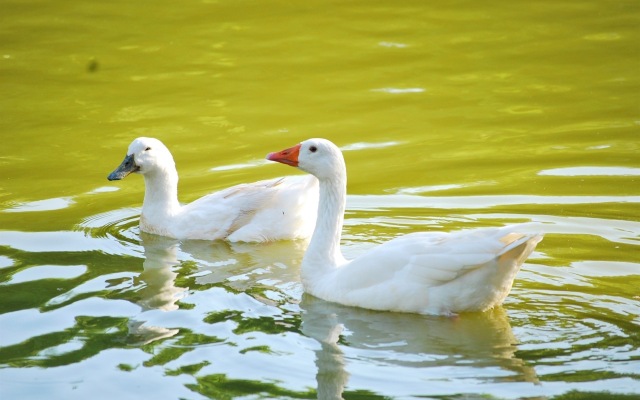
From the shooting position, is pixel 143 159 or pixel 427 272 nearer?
pixel 427 272

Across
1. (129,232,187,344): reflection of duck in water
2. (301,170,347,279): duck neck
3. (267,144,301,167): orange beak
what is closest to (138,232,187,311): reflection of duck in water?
(129,232,187,344): reflection of duck in water

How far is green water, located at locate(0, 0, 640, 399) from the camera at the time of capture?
768cm

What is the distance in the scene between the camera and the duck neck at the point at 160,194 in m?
11.3

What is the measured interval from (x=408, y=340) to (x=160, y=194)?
166 inches

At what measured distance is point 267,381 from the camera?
291 inches

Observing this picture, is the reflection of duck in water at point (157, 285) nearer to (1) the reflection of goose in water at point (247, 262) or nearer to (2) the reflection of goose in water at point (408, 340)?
(1) the reflection of goose in water at point (247, 262)

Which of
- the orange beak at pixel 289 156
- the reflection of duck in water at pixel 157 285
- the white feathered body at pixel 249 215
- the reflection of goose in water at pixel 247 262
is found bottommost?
the reflection of duck in water at pixel 157 285

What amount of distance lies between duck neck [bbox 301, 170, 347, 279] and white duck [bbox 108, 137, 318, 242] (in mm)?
1622

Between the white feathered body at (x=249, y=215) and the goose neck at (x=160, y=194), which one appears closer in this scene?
the white feathered body at (x=249, y=215)

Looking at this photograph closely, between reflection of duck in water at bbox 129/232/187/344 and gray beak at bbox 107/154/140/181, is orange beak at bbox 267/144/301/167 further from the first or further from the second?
gray beak at bbox 107/154/140/181

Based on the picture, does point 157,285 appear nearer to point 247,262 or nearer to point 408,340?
point 247,262

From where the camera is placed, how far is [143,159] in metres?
11.3

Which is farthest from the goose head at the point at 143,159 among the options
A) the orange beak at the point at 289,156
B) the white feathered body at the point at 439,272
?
the white feathered body at the point at 439,272

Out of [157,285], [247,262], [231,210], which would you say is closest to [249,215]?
[231,210]
